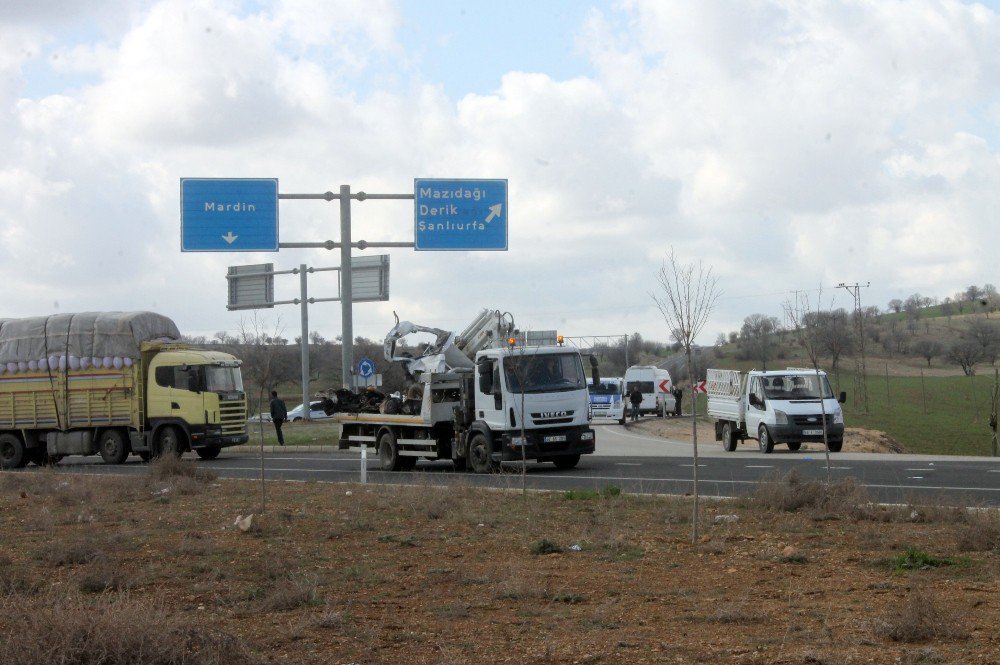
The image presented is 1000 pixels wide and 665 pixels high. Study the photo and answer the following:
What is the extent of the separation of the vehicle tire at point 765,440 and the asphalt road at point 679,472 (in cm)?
32

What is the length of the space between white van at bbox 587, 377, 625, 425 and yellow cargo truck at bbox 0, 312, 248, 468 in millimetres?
24022

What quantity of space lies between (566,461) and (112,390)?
1291 centimetres

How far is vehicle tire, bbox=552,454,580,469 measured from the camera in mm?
24422

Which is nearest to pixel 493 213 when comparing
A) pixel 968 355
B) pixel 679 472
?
pixel 679 472

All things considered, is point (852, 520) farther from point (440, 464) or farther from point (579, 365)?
point (440, 464)

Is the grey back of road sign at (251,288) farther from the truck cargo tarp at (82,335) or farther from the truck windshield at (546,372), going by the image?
the truck windshield at (546,372)

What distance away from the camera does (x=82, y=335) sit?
30.5m

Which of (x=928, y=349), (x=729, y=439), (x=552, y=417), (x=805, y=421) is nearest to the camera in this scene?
(x=552, y=417)

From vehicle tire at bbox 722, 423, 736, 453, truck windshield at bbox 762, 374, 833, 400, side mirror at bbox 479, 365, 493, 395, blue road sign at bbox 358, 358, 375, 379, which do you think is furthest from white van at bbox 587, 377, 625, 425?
side mirror at bbox 479, 365, 493, 395

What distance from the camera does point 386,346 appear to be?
25812 millimetres

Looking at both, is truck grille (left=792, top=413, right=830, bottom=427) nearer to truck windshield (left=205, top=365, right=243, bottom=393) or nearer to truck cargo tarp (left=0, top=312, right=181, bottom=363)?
truck windshield (left=205, top=365, right=243, bottom=393)

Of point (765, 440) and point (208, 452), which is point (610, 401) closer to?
point (765, 440)

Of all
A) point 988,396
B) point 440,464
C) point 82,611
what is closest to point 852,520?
point 82,611

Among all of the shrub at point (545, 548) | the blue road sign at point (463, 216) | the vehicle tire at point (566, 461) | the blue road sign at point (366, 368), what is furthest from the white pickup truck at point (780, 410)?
the shrub at point (545, 548)
